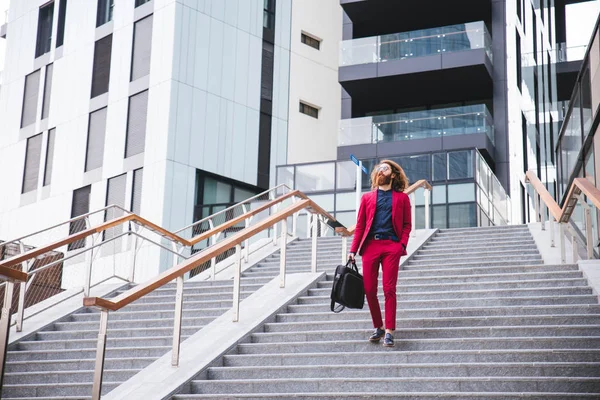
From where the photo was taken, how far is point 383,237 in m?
7.81

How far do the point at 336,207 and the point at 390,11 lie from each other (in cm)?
975

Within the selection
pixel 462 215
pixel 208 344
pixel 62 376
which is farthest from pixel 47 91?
pixel 208 344

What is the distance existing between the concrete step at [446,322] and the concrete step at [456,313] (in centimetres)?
8

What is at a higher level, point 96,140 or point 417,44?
point 417,44

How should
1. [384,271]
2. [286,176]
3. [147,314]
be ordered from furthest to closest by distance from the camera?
[286,176]
[147,314]
[384,271]

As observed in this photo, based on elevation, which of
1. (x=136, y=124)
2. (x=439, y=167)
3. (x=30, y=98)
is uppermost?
(x=30, y=98)

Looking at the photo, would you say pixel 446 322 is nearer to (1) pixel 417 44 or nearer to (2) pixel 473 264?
(2) pixel 473 264

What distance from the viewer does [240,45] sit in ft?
87.9

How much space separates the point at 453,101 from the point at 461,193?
8353mm

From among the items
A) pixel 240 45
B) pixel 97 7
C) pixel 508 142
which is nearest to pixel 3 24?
pixel 97 7

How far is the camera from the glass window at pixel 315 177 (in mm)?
23984

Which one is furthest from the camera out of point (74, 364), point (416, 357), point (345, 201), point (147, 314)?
point (345, 201)

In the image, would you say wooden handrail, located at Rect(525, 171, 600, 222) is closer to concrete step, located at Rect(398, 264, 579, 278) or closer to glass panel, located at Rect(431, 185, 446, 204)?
concrete step, located at Rect(398, 264, 579, 278)

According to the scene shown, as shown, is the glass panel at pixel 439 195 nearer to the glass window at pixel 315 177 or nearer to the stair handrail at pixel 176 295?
the glass window at pixel 315 177
